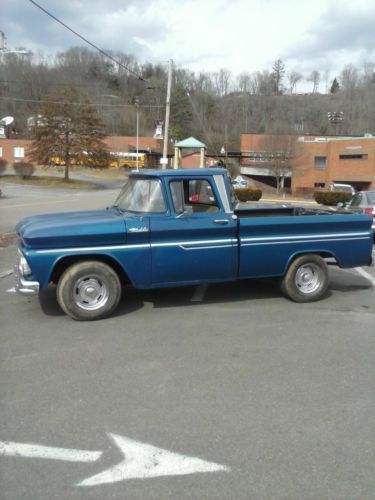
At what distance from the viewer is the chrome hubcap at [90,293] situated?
18.9 feet

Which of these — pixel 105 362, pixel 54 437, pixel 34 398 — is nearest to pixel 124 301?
pixel 105 362

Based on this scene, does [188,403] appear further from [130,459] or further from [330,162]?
[330,162]

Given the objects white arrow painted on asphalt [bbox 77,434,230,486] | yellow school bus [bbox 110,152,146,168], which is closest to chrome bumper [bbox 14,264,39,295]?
white arrow painted on asphalt [bbox 77,434,230,486]

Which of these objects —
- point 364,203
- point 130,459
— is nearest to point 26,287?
point 130,459

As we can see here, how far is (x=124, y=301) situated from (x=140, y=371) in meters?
2.45

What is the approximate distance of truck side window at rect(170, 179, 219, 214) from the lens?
6082 millimetres

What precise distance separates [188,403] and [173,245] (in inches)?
100

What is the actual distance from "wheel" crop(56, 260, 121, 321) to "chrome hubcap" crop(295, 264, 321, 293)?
2679mm

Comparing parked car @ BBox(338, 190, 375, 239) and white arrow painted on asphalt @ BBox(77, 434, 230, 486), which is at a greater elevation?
parked car @ BBox(338, 190, 375, 239)

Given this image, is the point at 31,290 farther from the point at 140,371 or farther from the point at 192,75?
the point at 192,75

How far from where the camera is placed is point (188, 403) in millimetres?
3746

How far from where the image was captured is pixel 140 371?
171 inches

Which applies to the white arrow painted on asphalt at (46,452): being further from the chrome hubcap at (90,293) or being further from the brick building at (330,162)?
the brick building at (330,162)

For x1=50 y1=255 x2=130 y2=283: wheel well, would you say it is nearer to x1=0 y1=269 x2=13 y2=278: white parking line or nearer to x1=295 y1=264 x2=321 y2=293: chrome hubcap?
x1=295 y1=264 x2=321 y2=293: chrome hubcap
